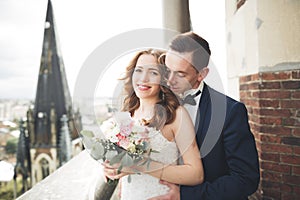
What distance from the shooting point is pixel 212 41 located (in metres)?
2.19

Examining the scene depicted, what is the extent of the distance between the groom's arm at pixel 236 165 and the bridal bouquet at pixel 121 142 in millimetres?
276

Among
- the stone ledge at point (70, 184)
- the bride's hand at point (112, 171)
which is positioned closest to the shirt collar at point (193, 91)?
the bride's hand at point (112, 171)

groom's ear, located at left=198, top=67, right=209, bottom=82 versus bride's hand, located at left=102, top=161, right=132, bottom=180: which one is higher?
groom's ear, located at left=198, top=67, right=209, bottom=82

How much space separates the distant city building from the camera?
6.92 metres

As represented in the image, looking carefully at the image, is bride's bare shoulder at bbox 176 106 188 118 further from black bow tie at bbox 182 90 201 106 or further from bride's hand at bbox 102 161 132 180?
bride's hand at bbox 102 161 132 180

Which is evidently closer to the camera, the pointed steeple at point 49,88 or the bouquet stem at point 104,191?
the bouquet stem at point 104,191

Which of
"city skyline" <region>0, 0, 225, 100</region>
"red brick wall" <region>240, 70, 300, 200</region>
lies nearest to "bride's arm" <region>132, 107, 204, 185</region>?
"red brick wall" <region>240, 70, 300, 200</region>

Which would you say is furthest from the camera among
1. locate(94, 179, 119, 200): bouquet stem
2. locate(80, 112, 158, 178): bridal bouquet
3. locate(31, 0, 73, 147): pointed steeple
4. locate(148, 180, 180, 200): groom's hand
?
locate(31, 0, 73, 147): pointed steeple

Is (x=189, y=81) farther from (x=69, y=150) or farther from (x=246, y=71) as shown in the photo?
(x=69, y=150)

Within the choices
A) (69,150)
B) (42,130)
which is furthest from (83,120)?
(42,130)

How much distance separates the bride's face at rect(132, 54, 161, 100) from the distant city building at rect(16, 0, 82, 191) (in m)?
5.28

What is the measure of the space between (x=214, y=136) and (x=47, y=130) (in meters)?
6.92

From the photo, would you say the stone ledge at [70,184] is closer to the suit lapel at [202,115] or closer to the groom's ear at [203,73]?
the suit lapel at [202,115]

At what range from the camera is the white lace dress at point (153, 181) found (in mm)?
1097
